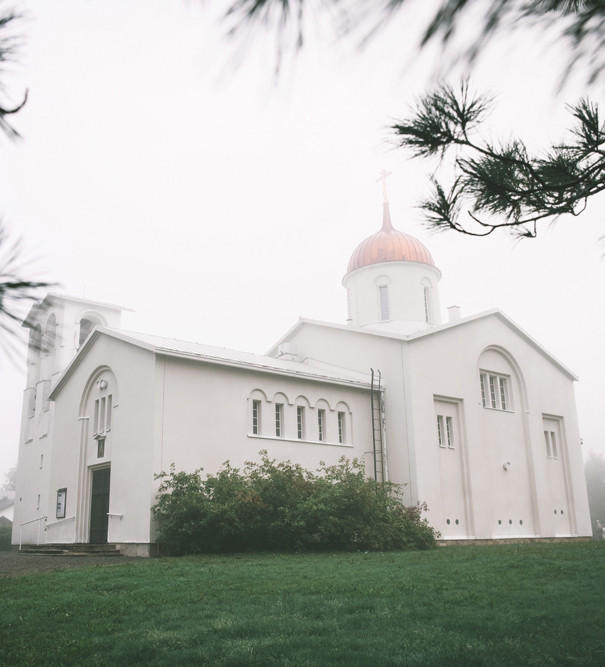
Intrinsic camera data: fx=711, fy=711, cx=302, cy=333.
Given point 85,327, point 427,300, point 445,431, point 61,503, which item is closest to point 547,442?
point 445,431

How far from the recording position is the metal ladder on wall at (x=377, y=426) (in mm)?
25016

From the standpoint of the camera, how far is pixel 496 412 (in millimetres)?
28391

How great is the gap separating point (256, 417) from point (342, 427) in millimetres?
3835

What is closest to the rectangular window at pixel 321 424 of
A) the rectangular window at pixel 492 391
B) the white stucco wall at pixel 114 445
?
the white stucco wall at pixel 114 445

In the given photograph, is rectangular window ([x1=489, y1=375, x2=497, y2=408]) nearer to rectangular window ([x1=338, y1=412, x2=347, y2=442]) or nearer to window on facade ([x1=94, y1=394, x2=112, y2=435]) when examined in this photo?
rectangular window ([x1=338, y1=412, x2=347, y2=442])

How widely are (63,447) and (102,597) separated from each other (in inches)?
650

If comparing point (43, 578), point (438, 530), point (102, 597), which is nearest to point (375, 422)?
point (438, 530)

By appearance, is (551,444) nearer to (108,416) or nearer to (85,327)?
(108,416)

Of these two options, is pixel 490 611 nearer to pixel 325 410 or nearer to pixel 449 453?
pixel 325 410

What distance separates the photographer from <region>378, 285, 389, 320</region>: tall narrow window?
32594mm

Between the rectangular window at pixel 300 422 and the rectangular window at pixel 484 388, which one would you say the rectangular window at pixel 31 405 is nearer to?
the rectangular window at pixel 300 422

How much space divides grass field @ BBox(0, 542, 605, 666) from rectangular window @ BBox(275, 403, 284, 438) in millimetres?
11174

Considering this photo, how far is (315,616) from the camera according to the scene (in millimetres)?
7879

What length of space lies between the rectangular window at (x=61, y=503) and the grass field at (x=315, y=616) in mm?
12273
